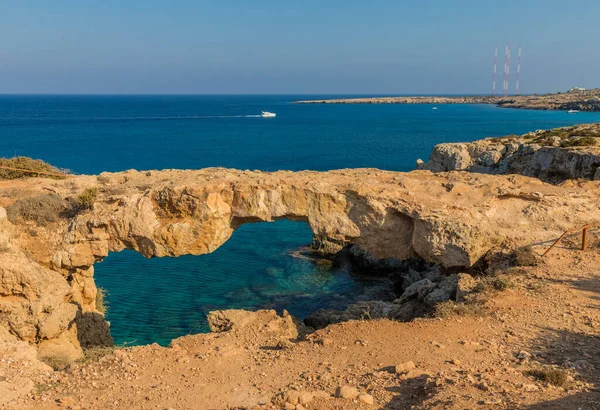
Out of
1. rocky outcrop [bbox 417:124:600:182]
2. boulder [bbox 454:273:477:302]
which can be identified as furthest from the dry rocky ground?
rocky outcrop [bbox 417:124:600:182]

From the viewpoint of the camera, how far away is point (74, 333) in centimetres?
1370

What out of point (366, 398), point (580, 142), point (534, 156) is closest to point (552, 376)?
point (366, 398)

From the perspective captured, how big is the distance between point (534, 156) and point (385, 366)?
25687 mm

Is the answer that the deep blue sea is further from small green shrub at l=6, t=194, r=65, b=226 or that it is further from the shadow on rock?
small green shrub at l=6, t=194, r=65, b=226

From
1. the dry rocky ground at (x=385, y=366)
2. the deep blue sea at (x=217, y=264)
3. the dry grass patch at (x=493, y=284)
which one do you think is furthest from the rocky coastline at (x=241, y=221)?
the deep blue sea at (x=217, y=264)

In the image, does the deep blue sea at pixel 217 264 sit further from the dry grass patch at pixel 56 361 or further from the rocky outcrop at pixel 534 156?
the rocky outcrop at pixel 534 156

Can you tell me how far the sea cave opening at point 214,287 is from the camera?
1877 cm

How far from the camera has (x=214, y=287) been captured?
2242 centimetres

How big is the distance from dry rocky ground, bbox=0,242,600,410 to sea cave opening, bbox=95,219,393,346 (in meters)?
8.20

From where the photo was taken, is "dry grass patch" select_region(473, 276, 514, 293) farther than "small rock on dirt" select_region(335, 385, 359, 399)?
Yes

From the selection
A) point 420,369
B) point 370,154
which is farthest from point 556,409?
point 370,154

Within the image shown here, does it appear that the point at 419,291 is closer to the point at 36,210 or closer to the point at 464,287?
the point at 464,287

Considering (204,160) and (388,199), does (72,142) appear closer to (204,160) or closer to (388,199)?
(204,160)

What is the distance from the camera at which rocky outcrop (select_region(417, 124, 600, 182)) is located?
84.2 ft
